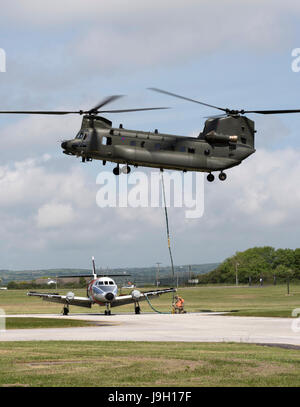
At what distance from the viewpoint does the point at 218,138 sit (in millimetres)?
38906

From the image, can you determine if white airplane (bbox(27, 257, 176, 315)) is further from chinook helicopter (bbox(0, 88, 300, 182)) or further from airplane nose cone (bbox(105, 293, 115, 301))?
chinook helicopter (bbox(0, 88, 300, 182))

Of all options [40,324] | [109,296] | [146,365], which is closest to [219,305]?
[109,296]

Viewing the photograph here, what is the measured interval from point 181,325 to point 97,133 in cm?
1222

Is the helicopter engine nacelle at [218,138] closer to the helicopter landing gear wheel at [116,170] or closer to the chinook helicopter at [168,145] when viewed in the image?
the chinook helicopter at [168,145]

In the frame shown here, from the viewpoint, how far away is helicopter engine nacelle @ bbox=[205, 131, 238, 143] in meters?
38.9

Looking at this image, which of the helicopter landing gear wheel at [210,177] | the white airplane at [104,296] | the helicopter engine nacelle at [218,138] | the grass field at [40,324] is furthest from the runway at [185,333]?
the white airplane at [104,296]

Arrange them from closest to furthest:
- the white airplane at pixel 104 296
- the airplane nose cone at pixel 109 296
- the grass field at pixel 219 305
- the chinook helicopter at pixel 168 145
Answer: the chinook helicopter at pixel 168 145, the airplane nose cone at pixel 109 296, the white airplane at pixel 104 296, the grass field at pixel 219 305

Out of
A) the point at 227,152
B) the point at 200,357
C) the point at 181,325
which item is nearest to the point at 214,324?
the point at 181,325

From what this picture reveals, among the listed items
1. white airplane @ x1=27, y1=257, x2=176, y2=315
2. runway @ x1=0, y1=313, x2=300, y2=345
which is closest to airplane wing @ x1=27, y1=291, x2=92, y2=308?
white airplane @ x1=27, y1=257, x2=176, y2=315

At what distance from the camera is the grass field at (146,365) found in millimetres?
18062

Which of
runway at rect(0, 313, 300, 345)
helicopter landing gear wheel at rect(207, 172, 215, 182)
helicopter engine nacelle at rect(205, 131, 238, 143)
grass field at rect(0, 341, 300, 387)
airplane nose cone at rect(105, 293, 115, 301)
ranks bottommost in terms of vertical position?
runway at rect(0, 313, 300, 345)

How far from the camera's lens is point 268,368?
20.5 metres

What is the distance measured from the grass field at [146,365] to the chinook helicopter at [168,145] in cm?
1208

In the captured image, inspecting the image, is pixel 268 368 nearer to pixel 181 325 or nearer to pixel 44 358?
pixel 44 358
